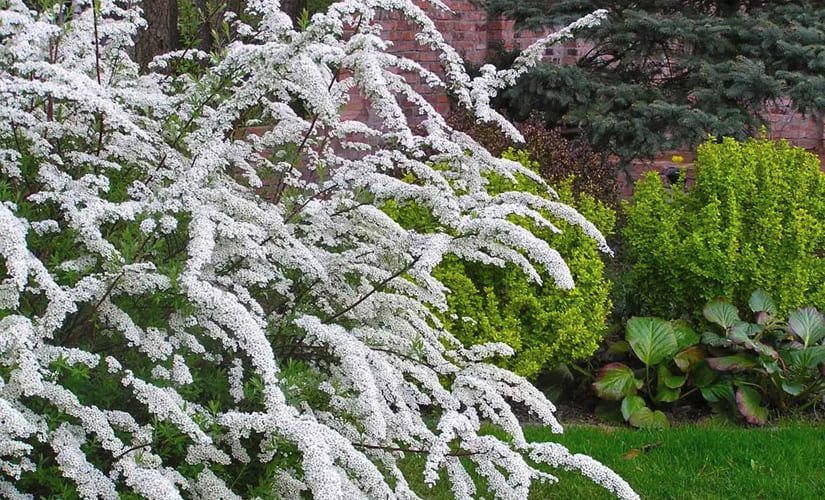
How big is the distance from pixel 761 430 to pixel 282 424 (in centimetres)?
319

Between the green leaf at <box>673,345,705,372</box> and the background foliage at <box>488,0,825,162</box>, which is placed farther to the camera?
the background foliage at <box>488,0,825,162</box>

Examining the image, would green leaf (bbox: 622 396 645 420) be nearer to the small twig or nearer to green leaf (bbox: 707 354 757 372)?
green leaf (bbox: 707 354 757 372)

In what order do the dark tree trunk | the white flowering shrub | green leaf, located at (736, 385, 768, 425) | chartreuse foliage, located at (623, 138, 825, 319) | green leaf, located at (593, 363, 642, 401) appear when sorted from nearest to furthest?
the white flowering shrub, green leaf, located at (736, 385, 768, 425), green leaf, located at (593, 363, 642, 401), chartreuse foliage, located at (623, 138, 825, 319), the dark tree trunk

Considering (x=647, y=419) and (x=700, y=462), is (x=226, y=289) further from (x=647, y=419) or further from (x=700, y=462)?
(x=647, y=419)

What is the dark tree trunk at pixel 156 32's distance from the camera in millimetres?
5824

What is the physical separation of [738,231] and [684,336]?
65cm

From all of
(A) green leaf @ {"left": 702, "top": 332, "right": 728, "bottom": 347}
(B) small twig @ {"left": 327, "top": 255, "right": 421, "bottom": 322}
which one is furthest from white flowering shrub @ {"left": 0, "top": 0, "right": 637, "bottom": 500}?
(A) green leaf @ {"left": 702, "top": 332, "right": 728, "bottom": 347}

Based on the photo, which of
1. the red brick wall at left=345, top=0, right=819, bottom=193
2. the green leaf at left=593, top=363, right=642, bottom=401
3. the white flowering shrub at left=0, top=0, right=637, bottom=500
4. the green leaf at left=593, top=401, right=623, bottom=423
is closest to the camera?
the white flowering shrub at left=0, top=0, right=637, bottom=500

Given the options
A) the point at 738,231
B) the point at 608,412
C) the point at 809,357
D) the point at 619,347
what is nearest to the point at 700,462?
the point at 608,412

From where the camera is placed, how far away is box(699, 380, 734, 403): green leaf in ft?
16.3

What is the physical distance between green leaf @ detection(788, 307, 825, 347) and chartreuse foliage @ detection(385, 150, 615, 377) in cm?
97

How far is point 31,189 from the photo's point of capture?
3.09 meters

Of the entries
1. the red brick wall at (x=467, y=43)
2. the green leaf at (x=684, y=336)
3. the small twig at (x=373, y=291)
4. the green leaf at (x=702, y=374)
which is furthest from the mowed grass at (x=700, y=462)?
the red brick wall at (x=467, y=43)

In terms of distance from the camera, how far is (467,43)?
862 cm
